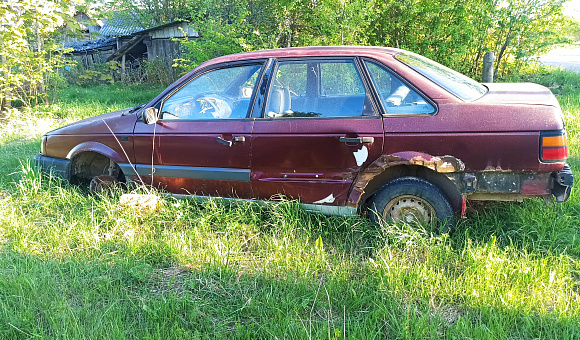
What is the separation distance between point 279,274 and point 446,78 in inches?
87.8

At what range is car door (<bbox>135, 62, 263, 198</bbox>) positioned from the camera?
12.3 feet

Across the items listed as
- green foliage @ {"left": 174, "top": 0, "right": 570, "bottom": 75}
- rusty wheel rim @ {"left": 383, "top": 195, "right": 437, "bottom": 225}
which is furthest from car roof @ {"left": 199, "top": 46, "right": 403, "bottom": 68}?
green foliage @ {"left": 174, "top": 0, "right": 570, "bottom": 75}

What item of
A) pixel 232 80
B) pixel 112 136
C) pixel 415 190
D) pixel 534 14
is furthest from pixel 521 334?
pixel 534 14

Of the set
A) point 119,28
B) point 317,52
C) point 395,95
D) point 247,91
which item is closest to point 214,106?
point 247,91

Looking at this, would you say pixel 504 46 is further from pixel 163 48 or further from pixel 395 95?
pixel 163 48

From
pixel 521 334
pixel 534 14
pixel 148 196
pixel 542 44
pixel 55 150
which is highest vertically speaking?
pixel 534 14

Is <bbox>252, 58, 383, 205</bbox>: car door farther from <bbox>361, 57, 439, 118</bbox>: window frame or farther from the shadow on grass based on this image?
the shadow on grass

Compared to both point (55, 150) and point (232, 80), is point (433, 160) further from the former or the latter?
point (55, 150)

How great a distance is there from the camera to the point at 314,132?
345cm

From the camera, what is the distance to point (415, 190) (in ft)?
10.8

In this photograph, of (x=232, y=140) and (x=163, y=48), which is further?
(x=163, y=48)

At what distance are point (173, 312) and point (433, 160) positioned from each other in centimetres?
218

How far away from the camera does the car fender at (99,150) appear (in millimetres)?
4285

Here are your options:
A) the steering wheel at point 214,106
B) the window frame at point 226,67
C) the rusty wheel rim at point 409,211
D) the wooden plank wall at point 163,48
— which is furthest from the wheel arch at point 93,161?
the wooden plank wall at point 163,48
